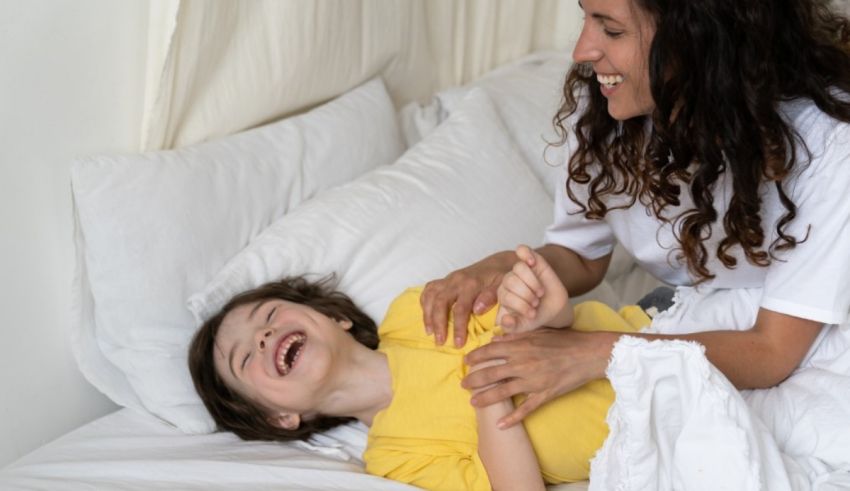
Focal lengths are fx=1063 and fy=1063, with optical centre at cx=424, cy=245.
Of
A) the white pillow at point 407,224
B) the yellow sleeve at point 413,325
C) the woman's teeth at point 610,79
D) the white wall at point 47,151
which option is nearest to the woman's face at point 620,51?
the woman's teeth at point 610,79

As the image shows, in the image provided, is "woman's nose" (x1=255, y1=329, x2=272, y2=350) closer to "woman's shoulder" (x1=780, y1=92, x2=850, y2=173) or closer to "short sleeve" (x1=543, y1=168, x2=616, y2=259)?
"short sleeve" (x1=543, y1=168, x2=616, y2=259)

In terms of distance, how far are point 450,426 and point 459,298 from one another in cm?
18

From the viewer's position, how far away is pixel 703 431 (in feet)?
4.03

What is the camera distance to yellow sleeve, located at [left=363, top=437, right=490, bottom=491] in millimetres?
1431

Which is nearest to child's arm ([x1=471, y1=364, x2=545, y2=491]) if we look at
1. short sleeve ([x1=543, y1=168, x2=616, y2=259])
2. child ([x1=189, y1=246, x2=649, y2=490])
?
child ([x1=189, y1=246, x2=649, y2=490])

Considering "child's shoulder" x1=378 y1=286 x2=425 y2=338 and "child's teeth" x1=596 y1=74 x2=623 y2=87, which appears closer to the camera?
"child's teeth" x1=596 y1=74 x2=623 y2=87

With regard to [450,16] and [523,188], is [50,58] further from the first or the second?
[450,16]

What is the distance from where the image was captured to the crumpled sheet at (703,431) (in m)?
1.22

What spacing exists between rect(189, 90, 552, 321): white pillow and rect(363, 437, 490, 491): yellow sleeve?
0.29m

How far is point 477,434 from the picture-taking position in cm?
145

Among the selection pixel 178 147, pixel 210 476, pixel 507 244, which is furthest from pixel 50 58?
pixel 507 244

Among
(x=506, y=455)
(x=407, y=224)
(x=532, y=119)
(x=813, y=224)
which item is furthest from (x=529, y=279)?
(x=532, y=119)

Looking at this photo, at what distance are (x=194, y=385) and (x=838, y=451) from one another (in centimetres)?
90

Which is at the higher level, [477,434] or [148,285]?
[148,285]
